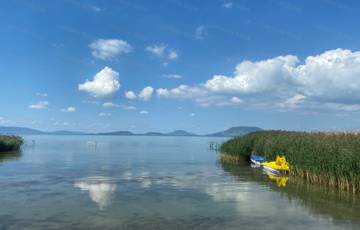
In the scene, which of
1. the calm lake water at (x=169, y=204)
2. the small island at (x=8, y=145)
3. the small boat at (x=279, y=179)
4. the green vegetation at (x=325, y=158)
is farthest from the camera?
the small island at (x=8, y=145)

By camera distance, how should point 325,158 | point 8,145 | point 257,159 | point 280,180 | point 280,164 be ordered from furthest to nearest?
point 8,145 → point 257,159 → point 280,164 → point 280,180 → point 325,158

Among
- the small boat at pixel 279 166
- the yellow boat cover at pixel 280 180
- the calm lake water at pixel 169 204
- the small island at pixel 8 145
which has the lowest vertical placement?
the calm lake water at pixel 169 204

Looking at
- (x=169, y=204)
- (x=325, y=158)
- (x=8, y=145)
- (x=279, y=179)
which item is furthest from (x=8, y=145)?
(x=325, y=158)

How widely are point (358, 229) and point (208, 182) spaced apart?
1464cm

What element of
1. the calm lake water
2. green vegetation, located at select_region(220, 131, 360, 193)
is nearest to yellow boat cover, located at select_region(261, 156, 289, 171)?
green vegetation, located at select_region(220, 131, 360, 193)

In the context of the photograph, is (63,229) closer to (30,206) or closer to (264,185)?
(30,206)

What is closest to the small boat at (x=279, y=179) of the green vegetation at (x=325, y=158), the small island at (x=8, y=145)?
the green vegetation at (x=325, y=158)

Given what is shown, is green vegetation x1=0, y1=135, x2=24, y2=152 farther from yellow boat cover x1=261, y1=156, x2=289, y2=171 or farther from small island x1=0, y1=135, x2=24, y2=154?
yellow boat cover x1=261, y1=156, x2=289, y2=171

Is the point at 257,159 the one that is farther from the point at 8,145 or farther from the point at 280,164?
the point at 8,145

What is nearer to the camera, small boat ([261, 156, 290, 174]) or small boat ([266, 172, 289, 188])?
small boat ([266, 172, 289, 188])

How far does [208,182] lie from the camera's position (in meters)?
29.7

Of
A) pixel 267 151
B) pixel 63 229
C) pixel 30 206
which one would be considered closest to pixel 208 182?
pixel 267 151

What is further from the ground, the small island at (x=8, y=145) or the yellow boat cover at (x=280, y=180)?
the small island at (x=8, y=145)

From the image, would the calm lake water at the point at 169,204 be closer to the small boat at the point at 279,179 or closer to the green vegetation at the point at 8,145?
the small boat at the point at 279,179
